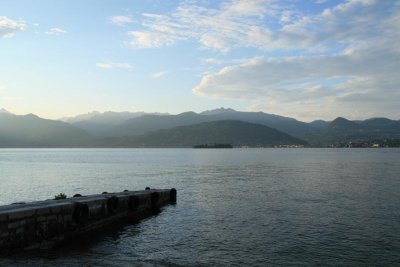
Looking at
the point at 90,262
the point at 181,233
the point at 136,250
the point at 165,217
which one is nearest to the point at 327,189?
the point at 165,217

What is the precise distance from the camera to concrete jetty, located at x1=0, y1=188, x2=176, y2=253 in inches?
963

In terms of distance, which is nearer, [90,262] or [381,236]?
[90,262]

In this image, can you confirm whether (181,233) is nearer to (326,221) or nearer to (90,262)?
(90,262)

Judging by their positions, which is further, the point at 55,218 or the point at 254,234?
the point at 254,234

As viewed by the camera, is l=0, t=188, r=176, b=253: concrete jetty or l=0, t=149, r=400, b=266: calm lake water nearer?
l=0, t=188, r=176, b=253: concrete jetty

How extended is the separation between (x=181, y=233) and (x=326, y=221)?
14.2 meters

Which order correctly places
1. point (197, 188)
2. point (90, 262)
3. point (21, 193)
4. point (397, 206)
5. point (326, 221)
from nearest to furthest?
1. point (90, 262)
2. point (326, 221)
3. point (397, 206)
4. point (21, 193)
5. point (197, 188)

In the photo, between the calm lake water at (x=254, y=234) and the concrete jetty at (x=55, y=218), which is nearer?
the concrete jetty at (x=55, y=218)

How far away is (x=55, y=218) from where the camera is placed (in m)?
29.0

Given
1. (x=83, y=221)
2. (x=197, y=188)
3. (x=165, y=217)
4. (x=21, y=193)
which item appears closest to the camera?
(x=83, y=221)

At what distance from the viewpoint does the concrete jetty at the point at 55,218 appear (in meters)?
24.5

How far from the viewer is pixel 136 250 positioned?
1117 inches

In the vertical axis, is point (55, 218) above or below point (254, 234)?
above

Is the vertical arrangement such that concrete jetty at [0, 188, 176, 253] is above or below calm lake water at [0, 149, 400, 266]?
above
